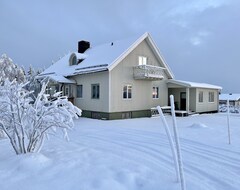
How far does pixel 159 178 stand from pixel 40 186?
7.49ft

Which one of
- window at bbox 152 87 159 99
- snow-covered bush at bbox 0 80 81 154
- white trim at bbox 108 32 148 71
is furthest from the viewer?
window at bbox 152 87 159 99

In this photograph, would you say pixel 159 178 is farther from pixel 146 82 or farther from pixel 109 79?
pixel 146 82

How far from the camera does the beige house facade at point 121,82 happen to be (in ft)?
50.7

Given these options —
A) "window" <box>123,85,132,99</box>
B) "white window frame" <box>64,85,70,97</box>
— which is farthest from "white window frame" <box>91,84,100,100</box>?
"white window frame" <box>64,85,70,97</box>

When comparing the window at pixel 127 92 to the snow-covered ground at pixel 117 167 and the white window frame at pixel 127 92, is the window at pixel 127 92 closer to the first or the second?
the white window frame at pixel 127 92

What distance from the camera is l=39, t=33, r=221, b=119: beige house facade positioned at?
15445mm

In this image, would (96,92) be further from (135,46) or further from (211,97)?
(211,97)

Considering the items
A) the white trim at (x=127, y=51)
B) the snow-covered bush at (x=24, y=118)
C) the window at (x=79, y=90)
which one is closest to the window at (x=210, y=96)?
the white trim at (x=127, y=51)

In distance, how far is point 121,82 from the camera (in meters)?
16.0

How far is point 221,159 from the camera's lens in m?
5.73

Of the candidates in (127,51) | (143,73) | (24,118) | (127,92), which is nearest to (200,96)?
(143,73)

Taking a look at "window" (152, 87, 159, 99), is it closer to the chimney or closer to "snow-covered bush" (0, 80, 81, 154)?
the chimney

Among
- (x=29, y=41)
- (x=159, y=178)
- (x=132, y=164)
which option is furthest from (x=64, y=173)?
(x=29, y=41)

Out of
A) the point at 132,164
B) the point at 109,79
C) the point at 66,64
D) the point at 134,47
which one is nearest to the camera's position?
the point at 132,164
